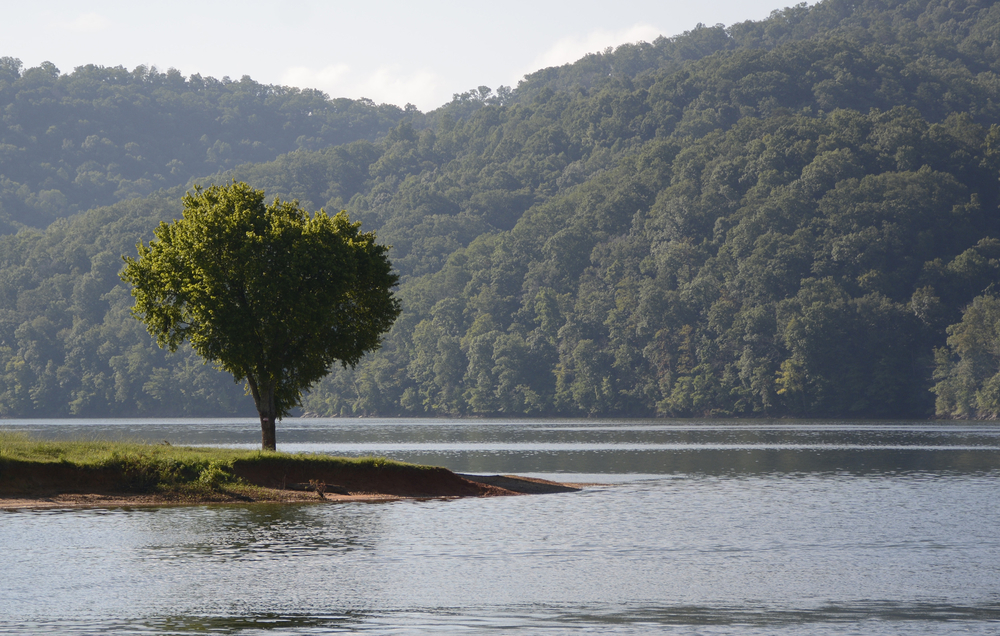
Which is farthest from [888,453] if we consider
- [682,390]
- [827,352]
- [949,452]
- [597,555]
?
[682,390]

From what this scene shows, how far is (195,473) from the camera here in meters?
50.4

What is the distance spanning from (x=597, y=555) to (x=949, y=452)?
5927 cm

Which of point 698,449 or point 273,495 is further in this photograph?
point 698,449

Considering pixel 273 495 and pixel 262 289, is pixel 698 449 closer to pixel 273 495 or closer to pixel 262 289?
pixel 262 289

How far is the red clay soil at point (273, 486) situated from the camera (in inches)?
1864

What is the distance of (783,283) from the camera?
174 m

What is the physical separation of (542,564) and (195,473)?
2216cm

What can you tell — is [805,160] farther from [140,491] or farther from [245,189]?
[140,491]

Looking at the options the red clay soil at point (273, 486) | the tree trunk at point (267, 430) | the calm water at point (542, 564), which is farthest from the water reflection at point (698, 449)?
the tree trunk at point (267, 430)

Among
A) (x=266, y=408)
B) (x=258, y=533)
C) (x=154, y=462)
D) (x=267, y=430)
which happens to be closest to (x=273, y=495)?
(x=154, y=462)

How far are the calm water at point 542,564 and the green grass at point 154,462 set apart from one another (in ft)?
11.6

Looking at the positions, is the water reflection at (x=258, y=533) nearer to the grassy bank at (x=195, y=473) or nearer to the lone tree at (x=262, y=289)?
the grassy bank at (x=195, y=473)

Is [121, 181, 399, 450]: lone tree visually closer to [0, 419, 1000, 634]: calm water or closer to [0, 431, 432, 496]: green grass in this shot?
[0, 431, 432, 496]: green grass

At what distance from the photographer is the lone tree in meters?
55.4
